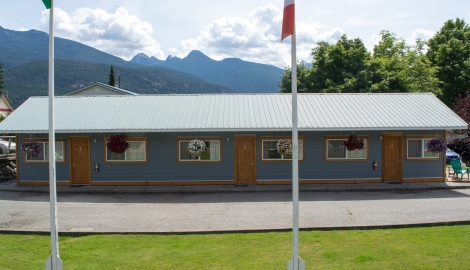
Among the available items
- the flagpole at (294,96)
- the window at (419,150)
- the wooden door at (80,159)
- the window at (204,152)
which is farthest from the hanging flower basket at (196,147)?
the flagpole at (294,96)

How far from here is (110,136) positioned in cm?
1634

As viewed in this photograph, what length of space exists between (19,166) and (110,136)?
4.19 meters

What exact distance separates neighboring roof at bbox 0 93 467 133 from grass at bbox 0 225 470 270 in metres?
6.84

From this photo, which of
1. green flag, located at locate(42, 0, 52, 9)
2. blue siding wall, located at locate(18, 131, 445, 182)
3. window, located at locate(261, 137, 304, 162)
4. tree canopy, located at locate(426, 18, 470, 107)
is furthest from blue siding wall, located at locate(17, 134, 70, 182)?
tree canopy, located at locate(426, 18, 470, 107)

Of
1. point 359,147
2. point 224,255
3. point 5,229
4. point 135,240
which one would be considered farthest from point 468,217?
point 5,229

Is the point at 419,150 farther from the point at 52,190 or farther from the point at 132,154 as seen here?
the point at 52,190

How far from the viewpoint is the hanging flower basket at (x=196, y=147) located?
50.7ft

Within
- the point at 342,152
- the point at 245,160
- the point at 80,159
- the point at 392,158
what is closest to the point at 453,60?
the point at 392,158

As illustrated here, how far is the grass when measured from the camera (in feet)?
23.7

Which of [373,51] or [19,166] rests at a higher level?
[373,51]

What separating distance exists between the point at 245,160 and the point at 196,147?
7.30ft

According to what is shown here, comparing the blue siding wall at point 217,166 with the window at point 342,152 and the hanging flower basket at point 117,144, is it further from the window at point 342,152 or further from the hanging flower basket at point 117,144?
the hanging flower basket at point 117,144

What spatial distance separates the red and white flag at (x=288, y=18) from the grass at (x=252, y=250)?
166 inches

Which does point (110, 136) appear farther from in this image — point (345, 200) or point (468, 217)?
point (468, 217)
